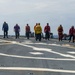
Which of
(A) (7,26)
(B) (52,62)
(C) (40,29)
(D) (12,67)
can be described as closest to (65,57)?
(B) (52,62)

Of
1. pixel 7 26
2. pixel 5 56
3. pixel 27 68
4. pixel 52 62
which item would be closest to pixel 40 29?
pixel 7 26

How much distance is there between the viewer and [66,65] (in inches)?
669

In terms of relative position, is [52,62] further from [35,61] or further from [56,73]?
[56,73]

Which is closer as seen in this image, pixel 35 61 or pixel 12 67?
pixel 12 67

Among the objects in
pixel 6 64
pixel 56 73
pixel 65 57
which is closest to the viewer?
pixel 56 73

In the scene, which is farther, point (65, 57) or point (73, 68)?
point (65, 57)

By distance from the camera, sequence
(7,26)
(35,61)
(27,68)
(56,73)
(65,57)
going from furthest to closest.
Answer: (7,26), (65,57), (35,61), (27,68), (56,73)

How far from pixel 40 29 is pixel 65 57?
1689cm

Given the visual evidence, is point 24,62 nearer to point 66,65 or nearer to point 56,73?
point 66,65

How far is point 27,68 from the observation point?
15633 millimetres

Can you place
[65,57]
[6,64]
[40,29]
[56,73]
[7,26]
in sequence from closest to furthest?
1. [56,73]
2. [6,64]
3. [65,57]
4. [40,29]
5. [7,26]

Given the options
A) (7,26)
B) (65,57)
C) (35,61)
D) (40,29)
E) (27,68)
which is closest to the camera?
(27,68)

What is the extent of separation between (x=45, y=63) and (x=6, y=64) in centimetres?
182

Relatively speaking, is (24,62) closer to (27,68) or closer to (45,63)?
(45,63)
